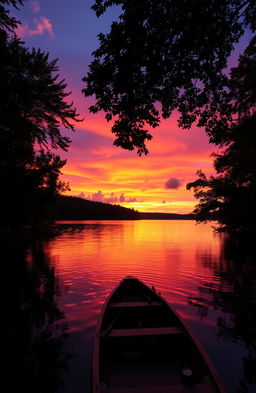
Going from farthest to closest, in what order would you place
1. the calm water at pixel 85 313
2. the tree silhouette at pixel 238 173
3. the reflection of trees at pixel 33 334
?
the tree silhouette at pixel 238 173 → the calm water at pixel 85 313 → the reflection of trees at pixel 33 334

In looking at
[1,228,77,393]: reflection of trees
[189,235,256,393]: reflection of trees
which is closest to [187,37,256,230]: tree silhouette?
[189,235,256,393]: reflection of trees

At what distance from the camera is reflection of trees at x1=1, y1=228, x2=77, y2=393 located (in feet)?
19.8

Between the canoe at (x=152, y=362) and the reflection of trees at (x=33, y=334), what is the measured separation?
4.67 ft

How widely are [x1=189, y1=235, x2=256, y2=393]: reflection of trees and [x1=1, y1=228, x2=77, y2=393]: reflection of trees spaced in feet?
14.7

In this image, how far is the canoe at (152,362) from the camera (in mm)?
4449

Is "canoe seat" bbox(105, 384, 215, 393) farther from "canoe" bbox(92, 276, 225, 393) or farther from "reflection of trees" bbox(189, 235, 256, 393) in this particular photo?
"reflection of trees" bbox(189, 235, 256, 393)

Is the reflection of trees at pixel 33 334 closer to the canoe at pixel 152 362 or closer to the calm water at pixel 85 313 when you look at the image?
the calm water at pixel 85 313

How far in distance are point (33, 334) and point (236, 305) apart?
8.62 metres

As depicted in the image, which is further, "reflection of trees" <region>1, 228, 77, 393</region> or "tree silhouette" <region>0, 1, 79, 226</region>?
"tree silhouette" <region>0, 1, 79, 226</region>

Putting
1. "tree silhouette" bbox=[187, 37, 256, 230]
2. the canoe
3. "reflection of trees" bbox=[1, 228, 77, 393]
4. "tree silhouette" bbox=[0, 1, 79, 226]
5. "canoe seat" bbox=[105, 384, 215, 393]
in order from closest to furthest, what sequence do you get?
"canoe seat" bbox=[105, 384, 215, 393]
the canoe
"reflection of trees" bbox=[1, 228, 77, 393]
"tree silhouette" bbox=[0, 1, 79, 226]
"tree silhouette" bbox=[187, 37, 256, 230]

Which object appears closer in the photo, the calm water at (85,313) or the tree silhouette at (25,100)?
the calm water at (85,313)

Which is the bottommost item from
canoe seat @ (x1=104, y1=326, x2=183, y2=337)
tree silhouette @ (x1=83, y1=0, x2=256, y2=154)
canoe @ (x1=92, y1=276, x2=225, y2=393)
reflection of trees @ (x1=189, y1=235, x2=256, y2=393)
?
reflection of trees @ (x1=189, y1=235, x2=256, y2=393)

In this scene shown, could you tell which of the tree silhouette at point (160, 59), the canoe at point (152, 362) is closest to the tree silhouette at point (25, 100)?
the tree silhouette at point (160, 59)

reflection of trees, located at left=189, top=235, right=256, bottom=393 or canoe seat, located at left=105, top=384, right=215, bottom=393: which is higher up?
canoe seat, located at left=105, top=384, right=215, bottom=393
